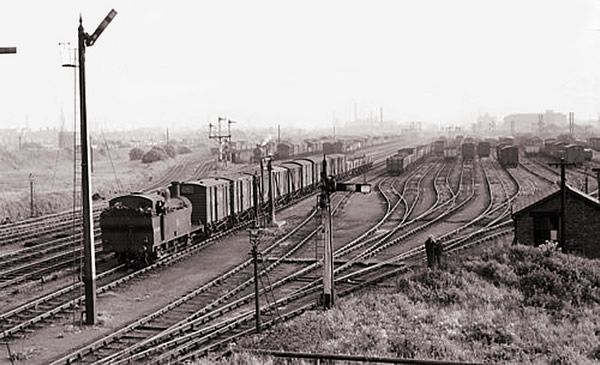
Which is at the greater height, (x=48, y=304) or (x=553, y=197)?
(x=553, y=197)

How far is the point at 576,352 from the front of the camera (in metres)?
14.7

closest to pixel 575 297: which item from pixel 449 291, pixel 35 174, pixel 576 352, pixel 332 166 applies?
pixel 449 291

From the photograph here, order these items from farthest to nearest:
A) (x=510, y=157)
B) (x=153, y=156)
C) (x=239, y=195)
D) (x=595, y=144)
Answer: (x=595, y=144), (x=153, y=156), (x=510, y=157), (x=239, y=195)

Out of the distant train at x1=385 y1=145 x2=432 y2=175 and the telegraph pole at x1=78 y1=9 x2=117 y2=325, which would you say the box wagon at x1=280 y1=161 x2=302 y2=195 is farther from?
the telegraph pole at x1=78 y1=9 x2=117 y2=325

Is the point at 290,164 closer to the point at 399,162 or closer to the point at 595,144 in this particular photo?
the point at 399,162

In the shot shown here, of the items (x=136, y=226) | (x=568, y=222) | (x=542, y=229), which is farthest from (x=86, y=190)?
(x=568, y=222)

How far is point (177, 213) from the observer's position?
25.5m

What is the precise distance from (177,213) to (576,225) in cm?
1577

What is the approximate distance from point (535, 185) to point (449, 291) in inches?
1367

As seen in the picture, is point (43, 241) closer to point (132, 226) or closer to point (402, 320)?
point (132, 226)

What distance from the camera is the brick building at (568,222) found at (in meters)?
26.6

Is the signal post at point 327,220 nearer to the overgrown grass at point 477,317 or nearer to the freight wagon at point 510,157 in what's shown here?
the overgrown grass at point 477,317

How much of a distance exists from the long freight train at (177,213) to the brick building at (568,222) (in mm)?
11021

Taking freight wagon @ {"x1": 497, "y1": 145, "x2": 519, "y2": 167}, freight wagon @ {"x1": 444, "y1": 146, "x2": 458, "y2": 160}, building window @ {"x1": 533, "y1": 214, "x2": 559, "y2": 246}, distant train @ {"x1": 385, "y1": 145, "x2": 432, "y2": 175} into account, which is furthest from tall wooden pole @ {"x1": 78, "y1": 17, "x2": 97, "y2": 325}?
freight wagon @ {"x1": 444, "y1": 146, "x2": 458, "y2": 160}
